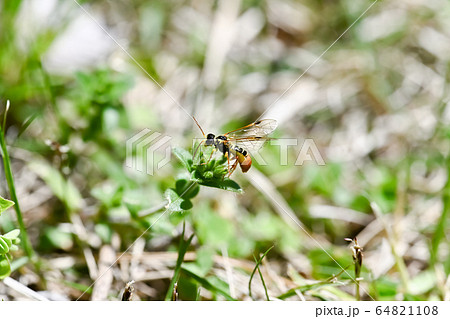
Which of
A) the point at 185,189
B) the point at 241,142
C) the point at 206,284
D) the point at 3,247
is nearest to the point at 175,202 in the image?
the point at 185,189

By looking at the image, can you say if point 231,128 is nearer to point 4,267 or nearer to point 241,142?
point 241,142

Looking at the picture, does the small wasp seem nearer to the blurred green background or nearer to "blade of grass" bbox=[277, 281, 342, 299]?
the blurred green background

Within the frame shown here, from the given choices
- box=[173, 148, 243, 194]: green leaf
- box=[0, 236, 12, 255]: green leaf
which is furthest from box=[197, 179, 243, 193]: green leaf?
box=[0, 236, 12, 255]: green leaf

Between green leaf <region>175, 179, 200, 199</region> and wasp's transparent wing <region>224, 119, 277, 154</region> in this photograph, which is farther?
wasp's transparent wing <region>224, 119, 277, 154</region>

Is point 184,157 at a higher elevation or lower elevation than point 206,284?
higher

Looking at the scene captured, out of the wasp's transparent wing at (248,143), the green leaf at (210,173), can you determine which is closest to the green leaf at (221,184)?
the green leaf at (210,173)
